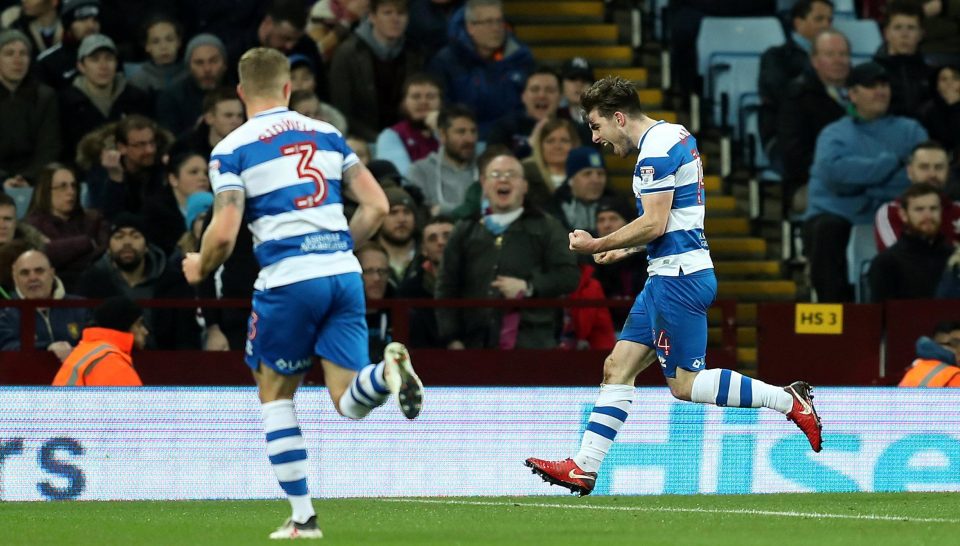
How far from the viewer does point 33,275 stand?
1401cm

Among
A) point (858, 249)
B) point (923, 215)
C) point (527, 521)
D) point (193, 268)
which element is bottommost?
point (527, 521)

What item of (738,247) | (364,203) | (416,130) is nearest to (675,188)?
(364,203)

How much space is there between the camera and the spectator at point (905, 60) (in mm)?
17938

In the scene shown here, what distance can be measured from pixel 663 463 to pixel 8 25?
802cm

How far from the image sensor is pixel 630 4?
20.1 m

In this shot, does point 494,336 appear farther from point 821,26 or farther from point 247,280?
point 821,26

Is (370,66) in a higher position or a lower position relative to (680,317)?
higher

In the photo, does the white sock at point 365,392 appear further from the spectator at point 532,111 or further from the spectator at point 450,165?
the spectator at point 532,111

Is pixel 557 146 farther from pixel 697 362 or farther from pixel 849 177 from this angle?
pixel 697 362

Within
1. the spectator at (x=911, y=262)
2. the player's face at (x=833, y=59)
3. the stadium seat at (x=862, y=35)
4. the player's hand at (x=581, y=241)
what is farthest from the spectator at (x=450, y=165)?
the player's hand at (x=581, y=241)

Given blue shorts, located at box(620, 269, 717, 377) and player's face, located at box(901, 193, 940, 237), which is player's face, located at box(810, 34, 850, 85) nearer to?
player's face, located at box(901, 193, 940, 237)

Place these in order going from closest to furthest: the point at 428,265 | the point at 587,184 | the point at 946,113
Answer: the point at 428,265, the point at 587,184, the point at 946,113

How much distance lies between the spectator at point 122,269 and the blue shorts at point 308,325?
5839 millimetres

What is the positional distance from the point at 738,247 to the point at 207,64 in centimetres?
521
